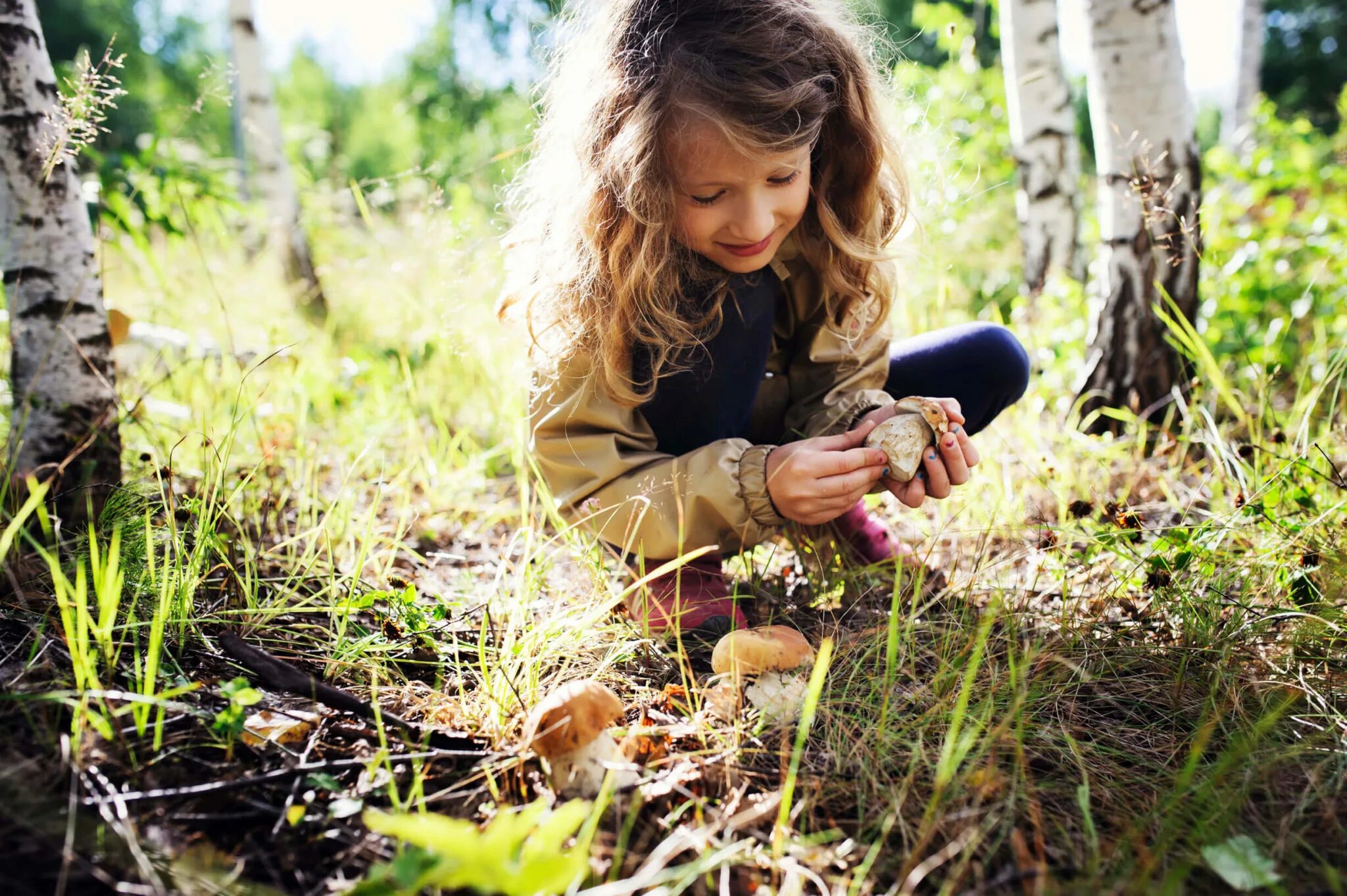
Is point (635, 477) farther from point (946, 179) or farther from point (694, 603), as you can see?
point (946, 179)

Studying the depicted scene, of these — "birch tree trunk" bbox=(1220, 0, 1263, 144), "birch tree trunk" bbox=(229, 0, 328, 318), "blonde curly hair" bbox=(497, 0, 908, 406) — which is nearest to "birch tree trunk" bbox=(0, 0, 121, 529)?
"blonde curly hair" bbox=(497, 0, 908, 406)

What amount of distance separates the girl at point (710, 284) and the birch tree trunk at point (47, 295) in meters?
0.92

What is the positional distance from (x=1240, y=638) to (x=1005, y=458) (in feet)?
2.28

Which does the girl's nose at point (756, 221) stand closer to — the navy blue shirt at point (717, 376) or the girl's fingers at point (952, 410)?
the navy blue shirt at point (717, 376)

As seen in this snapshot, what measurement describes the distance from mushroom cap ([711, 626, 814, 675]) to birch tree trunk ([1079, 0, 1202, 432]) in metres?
1.37

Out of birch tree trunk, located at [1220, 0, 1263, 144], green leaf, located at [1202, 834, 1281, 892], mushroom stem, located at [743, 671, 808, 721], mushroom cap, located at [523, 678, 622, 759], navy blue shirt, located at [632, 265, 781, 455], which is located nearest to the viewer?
green leaf, located at [1202, 834, 1281, 892]

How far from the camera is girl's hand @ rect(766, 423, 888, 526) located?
1.41 meters

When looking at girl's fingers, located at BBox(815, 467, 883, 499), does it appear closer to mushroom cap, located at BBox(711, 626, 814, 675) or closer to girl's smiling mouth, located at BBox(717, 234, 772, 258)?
mushroom cap, located at BBox(711, 626, 814, 675)

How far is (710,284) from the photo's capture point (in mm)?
1628

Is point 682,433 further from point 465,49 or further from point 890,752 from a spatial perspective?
point 465,49

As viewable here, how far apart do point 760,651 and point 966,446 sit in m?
0.61

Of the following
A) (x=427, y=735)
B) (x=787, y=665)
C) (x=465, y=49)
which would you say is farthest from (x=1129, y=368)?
(x=465, y=49)

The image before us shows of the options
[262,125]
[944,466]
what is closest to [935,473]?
[944,466]

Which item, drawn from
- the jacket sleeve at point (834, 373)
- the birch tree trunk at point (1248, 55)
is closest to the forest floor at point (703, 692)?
the jacket sleeve at point (834, 373)
